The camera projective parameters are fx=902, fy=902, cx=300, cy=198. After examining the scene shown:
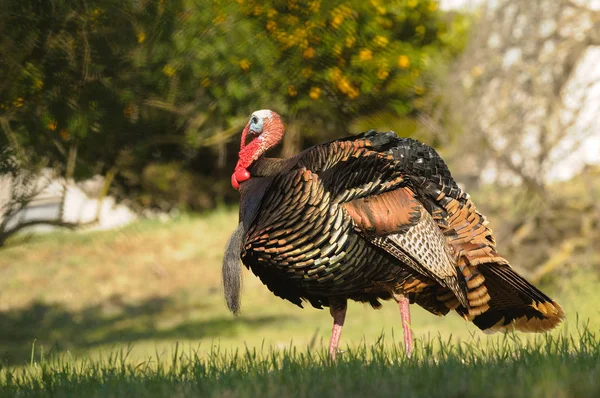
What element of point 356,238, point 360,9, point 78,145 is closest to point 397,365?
point 356,238

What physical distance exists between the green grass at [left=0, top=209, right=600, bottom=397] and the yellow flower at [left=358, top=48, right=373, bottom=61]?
7.75 ft

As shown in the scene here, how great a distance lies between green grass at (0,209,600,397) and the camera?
4.28 metres

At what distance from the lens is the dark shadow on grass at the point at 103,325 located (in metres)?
11.4

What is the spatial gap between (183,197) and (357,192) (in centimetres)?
1347

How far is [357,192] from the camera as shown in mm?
5699

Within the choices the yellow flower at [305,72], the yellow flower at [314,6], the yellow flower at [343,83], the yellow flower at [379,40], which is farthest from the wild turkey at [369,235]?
the yellow flower at [379,40]

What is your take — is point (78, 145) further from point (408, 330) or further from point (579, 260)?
point (579, 260)

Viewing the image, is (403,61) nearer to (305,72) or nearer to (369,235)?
(305,72)

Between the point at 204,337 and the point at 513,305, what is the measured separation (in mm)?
5666

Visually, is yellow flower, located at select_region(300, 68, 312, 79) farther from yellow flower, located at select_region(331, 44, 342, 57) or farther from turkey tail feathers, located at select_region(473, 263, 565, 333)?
turkey tail feathers, located at select_region(473, 263, 565, 333)

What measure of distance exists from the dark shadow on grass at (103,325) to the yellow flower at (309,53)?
4.71m

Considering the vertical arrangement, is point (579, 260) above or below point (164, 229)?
below

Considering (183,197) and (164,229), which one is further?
(183,197)

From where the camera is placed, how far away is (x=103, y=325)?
41.9 feet
